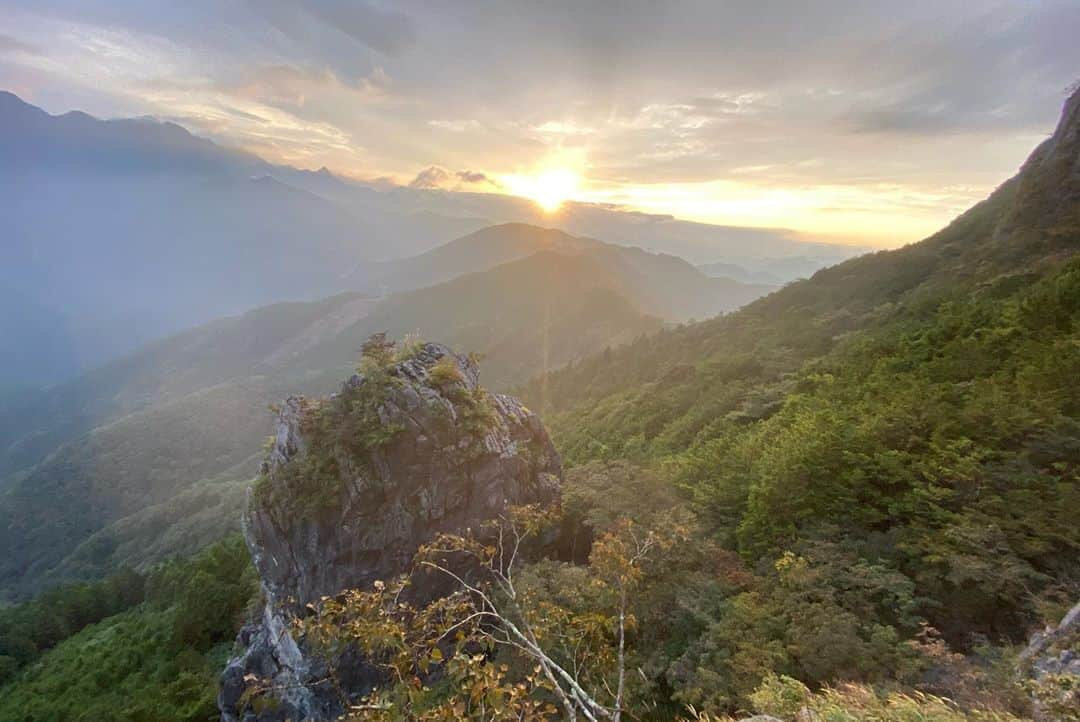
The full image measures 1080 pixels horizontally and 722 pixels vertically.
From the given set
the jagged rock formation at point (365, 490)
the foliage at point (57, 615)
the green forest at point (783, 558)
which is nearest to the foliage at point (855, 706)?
the green forest at point (783, 558)

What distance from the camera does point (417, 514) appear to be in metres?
14.5

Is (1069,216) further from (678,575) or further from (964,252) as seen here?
(678,575)

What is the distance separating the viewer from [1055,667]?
549 cm

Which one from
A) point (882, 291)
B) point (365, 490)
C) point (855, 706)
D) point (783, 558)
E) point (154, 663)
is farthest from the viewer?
point (882, 291)

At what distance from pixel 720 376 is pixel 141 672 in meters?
35.9

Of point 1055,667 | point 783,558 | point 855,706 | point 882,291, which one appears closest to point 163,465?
point 882,291

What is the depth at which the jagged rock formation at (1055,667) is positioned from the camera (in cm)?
466

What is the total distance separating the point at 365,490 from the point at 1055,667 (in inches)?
558

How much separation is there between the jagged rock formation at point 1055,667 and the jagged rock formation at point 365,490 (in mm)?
11680

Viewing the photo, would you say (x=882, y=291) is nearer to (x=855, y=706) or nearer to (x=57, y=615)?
(x=855, y=706)

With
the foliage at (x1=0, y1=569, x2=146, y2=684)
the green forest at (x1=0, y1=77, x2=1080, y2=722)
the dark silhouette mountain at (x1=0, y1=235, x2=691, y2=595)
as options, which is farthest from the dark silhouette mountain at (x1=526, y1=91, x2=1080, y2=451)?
the dark silhouette mountain at (x1=0, y1=235, x2=691, y2=595)

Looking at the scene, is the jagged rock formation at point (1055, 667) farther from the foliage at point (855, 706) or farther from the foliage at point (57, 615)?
the foliage at point (57, 615)

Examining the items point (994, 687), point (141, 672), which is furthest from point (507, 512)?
point (141, 672)

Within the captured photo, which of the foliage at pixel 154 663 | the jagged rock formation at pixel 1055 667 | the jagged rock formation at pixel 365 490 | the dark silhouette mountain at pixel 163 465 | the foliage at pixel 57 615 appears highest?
the jagged rock formation at pixel 1055 667
